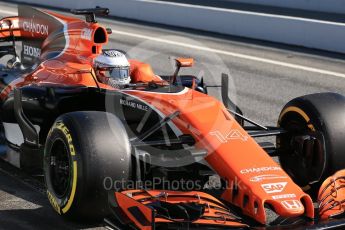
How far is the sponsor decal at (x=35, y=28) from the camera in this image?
8.87 metres

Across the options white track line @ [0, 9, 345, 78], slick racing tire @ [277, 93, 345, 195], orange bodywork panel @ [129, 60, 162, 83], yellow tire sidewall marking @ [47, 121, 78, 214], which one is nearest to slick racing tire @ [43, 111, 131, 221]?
yellow tire sidewall marking @ [47, 121, 78, 214]

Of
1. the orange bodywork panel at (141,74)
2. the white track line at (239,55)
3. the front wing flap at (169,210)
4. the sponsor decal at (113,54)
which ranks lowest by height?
the white track line at (239,55)

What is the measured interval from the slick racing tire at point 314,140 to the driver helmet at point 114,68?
5.25 ft

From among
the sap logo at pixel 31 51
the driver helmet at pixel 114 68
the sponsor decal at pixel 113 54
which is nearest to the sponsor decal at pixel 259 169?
the driver helmet at pixel 114 68

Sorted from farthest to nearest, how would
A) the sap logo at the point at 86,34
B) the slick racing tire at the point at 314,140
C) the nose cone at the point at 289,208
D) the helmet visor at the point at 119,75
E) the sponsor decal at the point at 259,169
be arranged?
1. the sap logo at the point at 86,34
2. the helmet visor at the point at 119,75
3. the slick racing tire at the point at 314,140
4. the sponsor decal at the point at 259,169
5. the nose cone at the point at 289,208

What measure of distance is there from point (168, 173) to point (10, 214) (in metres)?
1.44

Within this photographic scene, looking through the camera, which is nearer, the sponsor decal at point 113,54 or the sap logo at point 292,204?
the sap logo at point 292,204

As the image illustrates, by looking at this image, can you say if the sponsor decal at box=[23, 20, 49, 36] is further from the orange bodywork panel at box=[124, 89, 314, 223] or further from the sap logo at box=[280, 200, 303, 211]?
the sap logo at box=[280, 200, 303, 211]

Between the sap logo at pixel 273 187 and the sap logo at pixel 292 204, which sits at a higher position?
the sap logo at pixel 273 187

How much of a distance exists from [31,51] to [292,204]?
4.93 metres

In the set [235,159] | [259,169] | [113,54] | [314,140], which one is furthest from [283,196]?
[113,54]

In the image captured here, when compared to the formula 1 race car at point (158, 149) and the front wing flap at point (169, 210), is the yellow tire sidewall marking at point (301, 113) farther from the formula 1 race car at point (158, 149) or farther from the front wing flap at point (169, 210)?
the front wing flap at point (169, 210)

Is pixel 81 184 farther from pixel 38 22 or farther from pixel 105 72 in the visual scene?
pixel 38 22

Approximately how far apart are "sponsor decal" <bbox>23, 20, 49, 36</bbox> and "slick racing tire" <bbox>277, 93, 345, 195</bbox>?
348cm
